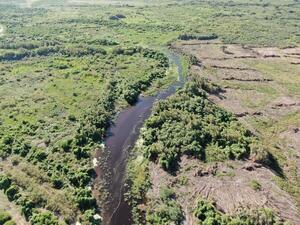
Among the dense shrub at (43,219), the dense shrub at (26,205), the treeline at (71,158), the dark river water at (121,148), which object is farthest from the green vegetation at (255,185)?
the dense shrub at (26,205)

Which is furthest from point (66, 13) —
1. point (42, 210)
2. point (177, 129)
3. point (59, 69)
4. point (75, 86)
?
point (42, 210)

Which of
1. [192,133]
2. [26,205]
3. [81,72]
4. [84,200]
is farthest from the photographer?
[81,72]

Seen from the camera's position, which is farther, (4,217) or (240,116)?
(240,116)

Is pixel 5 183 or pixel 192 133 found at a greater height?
pixel 192 133

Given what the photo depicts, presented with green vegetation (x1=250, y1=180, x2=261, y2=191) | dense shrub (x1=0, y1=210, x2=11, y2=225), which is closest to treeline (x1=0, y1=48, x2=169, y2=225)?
dense shrub (x1=0, y1=210, x2=11, y2=225)

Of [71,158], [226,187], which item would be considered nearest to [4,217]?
[71,158]

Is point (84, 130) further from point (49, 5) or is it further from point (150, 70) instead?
point (49, 5)

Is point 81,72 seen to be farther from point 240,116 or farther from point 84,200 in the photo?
point 84,200
